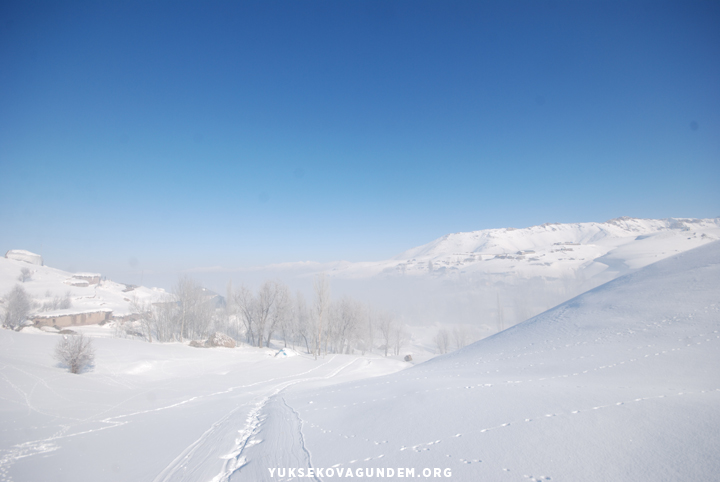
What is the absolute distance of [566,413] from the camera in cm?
439

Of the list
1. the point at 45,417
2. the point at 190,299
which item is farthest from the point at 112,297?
the point at 45,417

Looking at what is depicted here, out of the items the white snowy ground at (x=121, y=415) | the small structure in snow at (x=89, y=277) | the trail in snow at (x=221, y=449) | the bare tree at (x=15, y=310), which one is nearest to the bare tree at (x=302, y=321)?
the white snowy ground at (x=121, y=415)

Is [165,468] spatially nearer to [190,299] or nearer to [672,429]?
[672,429]

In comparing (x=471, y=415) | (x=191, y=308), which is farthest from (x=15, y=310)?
(x=471, y=415)

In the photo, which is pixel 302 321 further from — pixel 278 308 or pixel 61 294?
pixel 61 294

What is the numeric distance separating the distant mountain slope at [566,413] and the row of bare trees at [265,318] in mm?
30536

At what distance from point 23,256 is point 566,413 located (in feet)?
429

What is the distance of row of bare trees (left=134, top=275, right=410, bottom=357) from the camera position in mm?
39188

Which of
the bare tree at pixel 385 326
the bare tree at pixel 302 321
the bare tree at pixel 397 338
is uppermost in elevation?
the bare tree at pixel 302 321

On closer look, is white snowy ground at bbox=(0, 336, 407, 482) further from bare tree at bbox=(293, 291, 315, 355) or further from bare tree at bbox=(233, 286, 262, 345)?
bare tree at bbox=(293, 291, 315, 355)

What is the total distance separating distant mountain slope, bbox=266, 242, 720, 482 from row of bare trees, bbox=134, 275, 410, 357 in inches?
1202

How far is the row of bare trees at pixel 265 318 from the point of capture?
39188 mm

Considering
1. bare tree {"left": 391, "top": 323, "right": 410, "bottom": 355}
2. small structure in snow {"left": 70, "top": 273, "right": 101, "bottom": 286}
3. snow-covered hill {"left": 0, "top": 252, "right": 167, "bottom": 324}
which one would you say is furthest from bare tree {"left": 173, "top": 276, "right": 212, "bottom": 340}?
small structure in snow {"left": 70, "top": 273, "right": 101, "bottom": 286}

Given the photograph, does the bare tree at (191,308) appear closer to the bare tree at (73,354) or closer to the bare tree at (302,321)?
the bare tree at (302,321)
